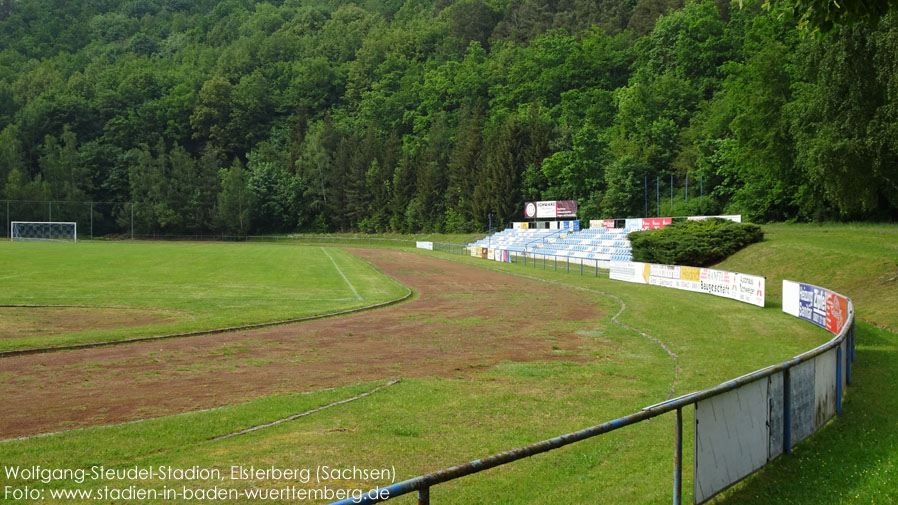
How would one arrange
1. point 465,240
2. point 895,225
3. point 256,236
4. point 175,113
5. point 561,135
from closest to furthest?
1. point 895,225
2. point 465,240
3. point 561,135
4. point 256,236
5. point 175,113

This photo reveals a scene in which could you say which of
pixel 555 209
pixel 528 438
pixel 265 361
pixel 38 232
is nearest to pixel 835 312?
pixel 528 438

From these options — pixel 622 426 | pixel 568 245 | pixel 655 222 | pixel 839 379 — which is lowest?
pixel 839 379

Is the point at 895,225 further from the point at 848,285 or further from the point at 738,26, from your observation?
the point at 738,26

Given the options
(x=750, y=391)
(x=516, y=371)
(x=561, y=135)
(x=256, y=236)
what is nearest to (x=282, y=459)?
(x=750, y=391)

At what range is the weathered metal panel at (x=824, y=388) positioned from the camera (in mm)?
8685

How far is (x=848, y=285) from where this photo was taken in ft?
96.3

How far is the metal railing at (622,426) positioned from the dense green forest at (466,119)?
124 ft

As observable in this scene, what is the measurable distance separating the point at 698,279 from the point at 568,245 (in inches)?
1290

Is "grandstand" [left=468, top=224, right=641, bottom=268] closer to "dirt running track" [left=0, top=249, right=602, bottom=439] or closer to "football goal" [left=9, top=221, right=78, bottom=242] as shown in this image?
"dirt running track" [left=0, top=249, right=602, bottom=439]

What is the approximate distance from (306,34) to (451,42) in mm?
59557

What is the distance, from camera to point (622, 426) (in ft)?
17.0

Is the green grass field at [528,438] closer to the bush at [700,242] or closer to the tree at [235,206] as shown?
the bush at [700,242]

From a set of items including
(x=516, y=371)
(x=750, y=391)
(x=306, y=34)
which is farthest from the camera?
(x=306, y=34)

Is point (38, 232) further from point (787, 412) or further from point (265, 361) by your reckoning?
point (787, 412)
